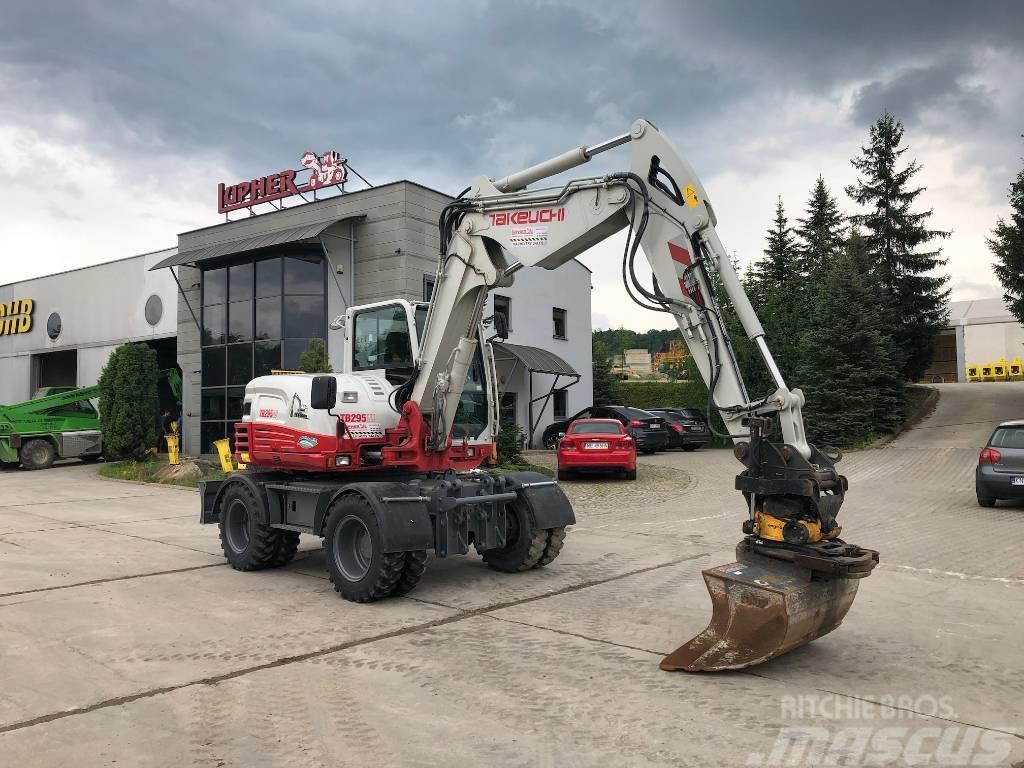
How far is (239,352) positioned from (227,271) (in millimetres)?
2621

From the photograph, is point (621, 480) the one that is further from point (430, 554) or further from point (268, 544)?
point (268, 544)

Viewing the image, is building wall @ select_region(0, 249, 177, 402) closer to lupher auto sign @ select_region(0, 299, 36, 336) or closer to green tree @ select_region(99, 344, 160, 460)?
lupher auto sign @ select_region(0, 299, 36, 336)

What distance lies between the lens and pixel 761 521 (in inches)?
218

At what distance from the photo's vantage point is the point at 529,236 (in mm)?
7652

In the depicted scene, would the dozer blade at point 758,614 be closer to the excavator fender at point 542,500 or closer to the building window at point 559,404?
the excavator fender at point 542,500

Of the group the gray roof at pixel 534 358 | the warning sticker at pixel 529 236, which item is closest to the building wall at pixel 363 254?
the gray roof at pixel 534 358

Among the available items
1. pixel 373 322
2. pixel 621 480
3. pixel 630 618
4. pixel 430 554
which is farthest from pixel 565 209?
pixel 621 480

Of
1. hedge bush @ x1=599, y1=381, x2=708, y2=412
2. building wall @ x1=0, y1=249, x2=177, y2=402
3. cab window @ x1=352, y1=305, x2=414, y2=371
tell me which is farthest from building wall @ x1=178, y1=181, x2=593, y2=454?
hedge bush @ x1=599, y1=381, x2=708, y2=412

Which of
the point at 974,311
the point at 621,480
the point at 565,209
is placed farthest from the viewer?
the point at 974,311

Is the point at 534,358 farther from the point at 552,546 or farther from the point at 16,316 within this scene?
the point at 16,316

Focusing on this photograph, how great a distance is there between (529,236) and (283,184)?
18.7 m

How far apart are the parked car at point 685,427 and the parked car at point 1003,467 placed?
12.0 meters

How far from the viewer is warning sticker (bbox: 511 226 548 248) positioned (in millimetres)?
7551

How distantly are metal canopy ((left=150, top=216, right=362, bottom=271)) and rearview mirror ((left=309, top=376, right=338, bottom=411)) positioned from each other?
1360 cm
